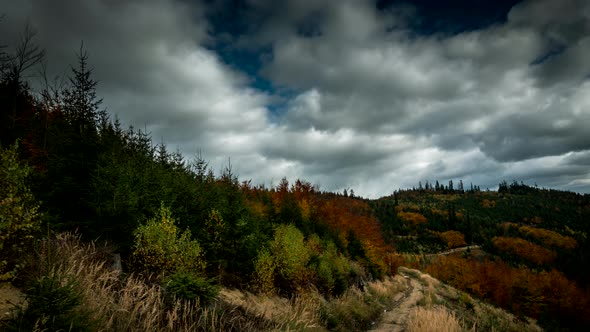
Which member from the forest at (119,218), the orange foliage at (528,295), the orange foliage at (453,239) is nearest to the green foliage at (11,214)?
the forest at (119,218)

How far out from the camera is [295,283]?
2166 cm

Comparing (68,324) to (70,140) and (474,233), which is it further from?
(474,233)

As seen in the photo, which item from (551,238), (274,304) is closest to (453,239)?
(551,238)

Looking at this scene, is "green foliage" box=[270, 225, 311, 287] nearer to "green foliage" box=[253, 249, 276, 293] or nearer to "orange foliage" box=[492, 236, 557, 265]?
"green foliage" box=[253, 249, 276, 293]

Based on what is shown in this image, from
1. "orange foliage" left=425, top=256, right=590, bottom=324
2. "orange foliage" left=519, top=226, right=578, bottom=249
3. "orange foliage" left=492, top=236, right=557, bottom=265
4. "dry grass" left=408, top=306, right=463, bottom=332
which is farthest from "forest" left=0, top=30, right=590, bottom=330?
"orange foliage" left=519, top=226, right=578, bottom=249

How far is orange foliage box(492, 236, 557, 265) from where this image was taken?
454ft

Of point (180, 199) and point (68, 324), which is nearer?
point (68, 324)

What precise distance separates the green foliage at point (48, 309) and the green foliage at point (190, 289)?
13.9 feet

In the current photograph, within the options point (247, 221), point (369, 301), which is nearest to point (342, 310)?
point (247, 221)

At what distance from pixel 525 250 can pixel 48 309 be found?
19394 cm

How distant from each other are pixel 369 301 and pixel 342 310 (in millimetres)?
10094

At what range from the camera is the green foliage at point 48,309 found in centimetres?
490

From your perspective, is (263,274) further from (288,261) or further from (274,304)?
(288,261)

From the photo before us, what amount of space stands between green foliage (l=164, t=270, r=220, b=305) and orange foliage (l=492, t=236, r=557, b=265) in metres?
174
